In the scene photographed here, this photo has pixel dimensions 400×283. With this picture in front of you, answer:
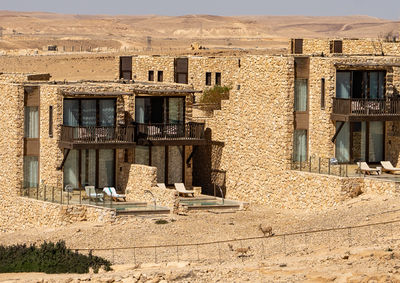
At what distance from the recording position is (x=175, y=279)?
34656mm

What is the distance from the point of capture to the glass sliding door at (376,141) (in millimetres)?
51125

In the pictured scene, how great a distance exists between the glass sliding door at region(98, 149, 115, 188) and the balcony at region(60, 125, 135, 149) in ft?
2.78

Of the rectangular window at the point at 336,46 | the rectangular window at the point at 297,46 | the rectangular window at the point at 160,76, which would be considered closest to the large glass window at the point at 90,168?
the rectangular window at the point at 160,76

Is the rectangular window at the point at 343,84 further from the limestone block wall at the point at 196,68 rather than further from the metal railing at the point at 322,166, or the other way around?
the limestone block wall at the point at 196,68

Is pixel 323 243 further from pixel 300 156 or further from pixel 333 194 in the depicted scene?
pixel 300 156

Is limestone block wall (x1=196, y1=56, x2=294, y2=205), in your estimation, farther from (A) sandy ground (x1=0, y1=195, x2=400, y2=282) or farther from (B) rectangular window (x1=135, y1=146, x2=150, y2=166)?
(B) rectangular window (x1=135, y1=146, x2=150, y2=166)

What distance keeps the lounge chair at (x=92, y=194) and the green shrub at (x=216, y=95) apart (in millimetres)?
9996

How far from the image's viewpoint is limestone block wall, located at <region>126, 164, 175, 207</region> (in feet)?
153

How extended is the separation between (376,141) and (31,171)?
45.4 ft

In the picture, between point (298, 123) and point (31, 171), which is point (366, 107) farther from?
point (31, 171)

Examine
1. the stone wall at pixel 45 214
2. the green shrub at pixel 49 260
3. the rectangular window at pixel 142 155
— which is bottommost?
the green shrub at pixel 49 260

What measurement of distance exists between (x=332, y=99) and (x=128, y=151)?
27.0ft

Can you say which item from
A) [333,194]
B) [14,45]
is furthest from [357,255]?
[14,45]

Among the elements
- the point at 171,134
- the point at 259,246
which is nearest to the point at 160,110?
the point at 171,134
